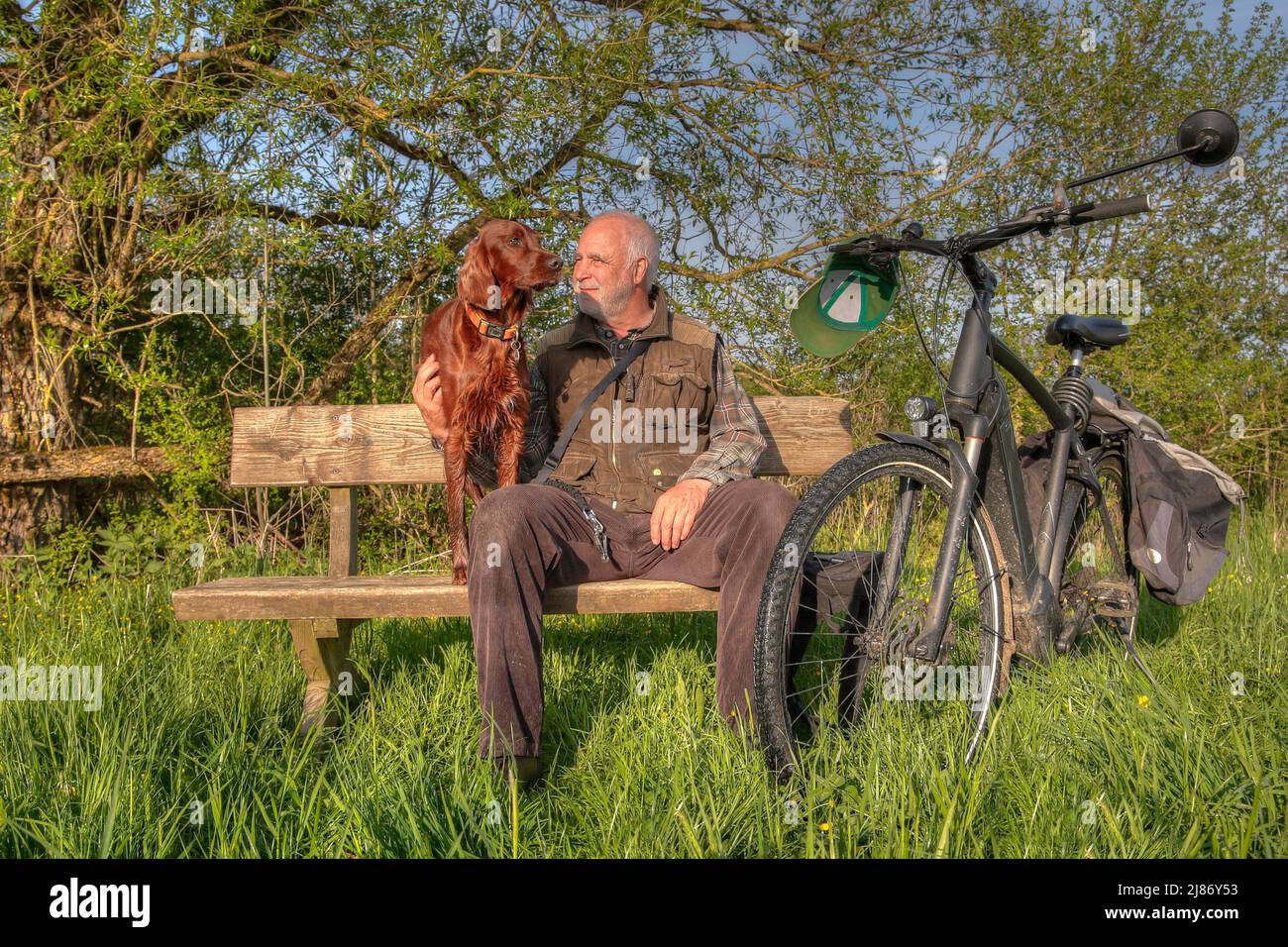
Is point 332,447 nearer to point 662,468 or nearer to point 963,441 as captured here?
point 662,468

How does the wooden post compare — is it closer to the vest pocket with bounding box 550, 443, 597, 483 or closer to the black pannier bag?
the vest pocket with bounding box 550, 443, 597, 483

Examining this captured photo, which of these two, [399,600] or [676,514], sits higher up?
[676,514]

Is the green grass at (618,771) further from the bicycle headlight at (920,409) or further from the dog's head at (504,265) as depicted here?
the dog's head at (504,265)

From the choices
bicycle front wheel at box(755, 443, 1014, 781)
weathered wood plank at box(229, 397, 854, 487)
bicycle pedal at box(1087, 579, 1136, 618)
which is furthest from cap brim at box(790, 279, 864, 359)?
weathered wood plank at box(229, 397, 854, 487)

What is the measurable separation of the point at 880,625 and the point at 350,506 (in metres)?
1.90

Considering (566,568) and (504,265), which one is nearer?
(566,568)

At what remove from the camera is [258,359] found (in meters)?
4.96

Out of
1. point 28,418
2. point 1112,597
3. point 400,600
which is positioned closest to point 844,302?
point 1112,597

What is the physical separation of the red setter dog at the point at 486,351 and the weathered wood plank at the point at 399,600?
14 cm

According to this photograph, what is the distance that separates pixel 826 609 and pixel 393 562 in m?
3.09

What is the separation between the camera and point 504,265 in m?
2.69

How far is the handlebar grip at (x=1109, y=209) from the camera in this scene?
214 centimetres
